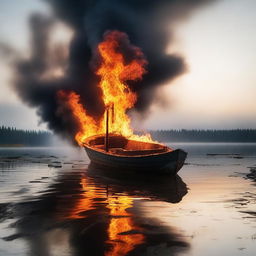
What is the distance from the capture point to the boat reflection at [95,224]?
11.6m

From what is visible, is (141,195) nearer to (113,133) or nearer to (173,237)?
(173,237)

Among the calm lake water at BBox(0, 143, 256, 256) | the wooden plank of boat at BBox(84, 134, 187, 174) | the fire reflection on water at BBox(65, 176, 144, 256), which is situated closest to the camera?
the calm lake water at BBox(0, 143, 256, 256)

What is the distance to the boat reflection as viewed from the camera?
11570 mm

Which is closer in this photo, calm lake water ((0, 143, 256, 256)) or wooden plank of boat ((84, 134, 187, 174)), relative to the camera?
calm lake water ((0, 143, 256, 256))

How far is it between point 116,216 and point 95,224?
6.44 feet

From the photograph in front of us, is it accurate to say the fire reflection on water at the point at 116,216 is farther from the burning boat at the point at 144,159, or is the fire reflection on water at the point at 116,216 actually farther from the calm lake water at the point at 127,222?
the burning boat at the point at 144,159

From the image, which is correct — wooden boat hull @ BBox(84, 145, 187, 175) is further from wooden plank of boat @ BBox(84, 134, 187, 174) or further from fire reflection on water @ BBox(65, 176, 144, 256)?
fire reflection on water @ BBox(65, 176, 144, 256)

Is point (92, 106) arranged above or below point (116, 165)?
Answer: above

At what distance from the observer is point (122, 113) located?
189 feet

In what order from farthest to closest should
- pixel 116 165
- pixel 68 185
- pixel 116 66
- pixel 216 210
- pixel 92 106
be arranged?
pixel 92 106 < pixel 116 66 < pixel 116 165 < pixel 68 185 < pixel 216 210

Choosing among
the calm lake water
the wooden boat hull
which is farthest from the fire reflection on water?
the wooden boat hull

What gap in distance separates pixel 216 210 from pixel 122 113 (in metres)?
39.8

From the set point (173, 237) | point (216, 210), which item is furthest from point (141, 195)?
point (173, 237)

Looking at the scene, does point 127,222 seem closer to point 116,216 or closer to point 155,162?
point 116,216
